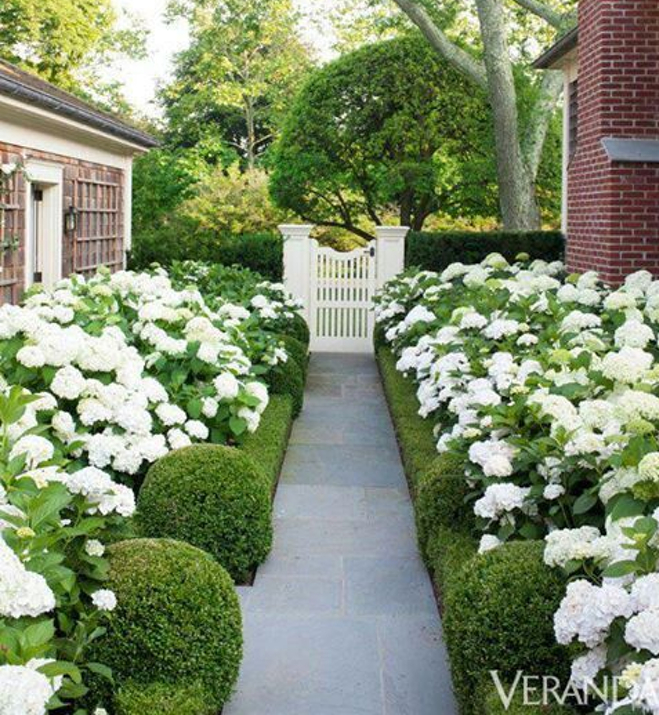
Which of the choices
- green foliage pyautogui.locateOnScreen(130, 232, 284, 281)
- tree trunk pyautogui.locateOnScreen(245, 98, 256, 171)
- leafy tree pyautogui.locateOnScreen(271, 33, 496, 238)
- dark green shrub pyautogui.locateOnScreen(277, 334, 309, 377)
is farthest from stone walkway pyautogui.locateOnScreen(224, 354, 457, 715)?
tree trunk pyautogui.locateOnScreen(245, 98, 256, 171)

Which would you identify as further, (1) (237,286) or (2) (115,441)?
(1) (237,286)

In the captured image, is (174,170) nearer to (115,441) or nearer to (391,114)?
(391,114)

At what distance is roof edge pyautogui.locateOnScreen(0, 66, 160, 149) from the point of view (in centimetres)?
1041

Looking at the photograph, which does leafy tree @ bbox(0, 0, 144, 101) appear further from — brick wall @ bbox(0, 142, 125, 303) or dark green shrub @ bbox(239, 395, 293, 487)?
dark green shrub @ bbox(239, 395, 293, 487)

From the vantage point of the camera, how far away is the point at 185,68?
3762 cm

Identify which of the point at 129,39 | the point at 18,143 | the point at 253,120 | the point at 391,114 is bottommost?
the point at 18,143

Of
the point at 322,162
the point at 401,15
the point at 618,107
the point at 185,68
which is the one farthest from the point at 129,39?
the point at 618,107

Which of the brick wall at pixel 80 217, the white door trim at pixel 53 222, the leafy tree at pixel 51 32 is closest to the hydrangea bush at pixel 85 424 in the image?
the brick wall at pixel 80 217

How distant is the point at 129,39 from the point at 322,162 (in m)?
18.0

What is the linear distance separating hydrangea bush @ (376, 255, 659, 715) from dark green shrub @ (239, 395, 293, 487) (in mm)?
1055

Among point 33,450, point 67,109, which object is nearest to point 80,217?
point 67,109

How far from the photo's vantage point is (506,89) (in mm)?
17781

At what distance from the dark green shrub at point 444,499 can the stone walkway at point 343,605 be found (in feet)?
1.22

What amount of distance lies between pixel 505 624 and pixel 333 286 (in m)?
13.4
